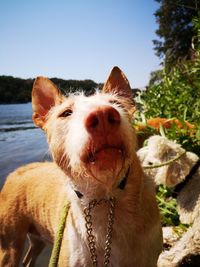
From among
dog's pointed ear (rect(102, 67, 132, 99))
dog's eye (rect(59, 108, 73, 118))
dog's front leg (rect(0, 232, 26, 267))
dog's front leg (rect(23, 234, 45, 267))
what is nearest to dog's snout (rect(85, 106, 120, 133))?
dog's eye (rect(59, 108, 73, 118))

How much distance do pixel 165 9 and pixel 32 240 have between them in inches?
1462

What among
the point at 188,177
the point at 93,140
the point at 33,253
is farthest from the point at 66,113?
the point at 33,253

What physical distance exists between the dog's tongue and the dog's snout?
0.51 ft

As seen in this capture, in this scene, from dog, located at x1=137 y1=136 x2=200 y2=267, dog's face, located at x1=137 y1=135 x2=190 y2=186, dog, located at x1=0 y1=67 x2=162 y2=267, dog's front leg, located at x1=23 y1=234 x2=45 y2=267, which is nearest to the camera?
dog, located at x1=0 y1=67 x2=162 y2=267

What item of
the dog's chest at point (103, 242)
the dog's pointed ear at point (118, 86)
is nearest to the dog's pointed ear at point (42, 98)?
the dog's pointed ear at point (118, 86)

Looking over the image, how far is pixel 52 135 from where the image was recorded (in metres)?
2.26

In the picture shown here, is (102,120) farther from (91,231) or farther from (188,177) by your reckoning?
(188,177)

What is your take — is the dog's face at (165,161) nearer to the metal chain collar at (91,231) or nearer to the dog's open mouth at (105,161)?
the metal chain collar at (91,231)

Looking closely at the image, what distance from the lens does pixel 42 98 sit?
2.76m

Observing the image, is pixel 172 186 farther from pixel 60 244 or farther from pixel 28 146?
pixel 28 146

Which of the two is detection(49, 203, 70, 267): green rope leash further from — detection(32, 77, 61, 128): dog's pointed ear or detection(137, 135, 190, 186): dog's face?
detection(137, 135, 190, 186): dog's face

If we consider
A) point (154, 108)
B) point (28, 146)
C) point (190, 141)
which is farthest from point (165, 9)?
point (190, 141)

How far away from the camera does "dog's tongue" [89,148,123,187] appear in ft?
6.13

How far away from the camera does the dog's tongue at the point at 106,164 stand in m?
1.87
